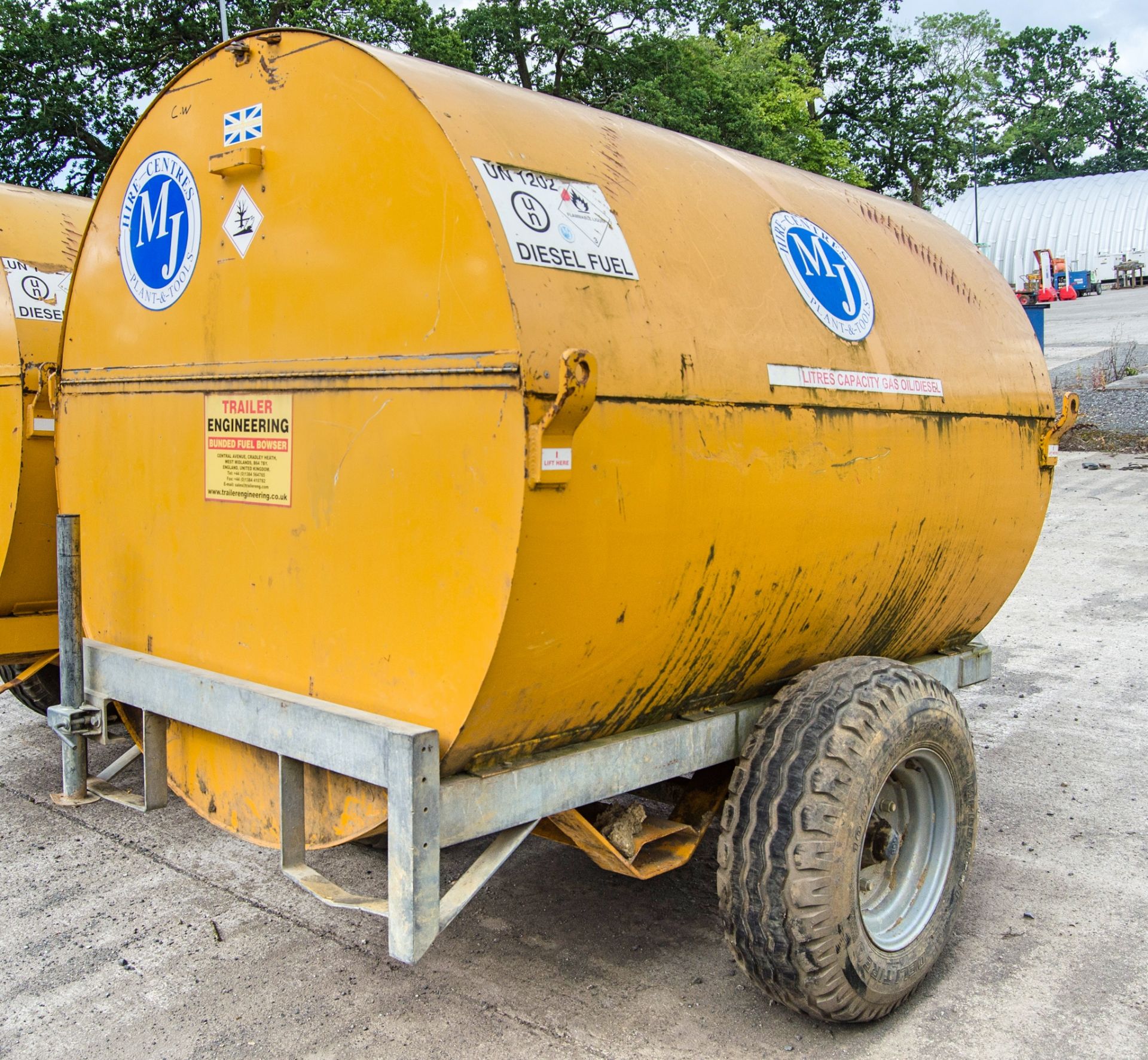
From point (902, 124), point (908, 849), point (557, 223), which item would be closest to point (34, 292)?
point (557, 223)

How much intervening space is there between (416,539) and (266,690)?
0.64m

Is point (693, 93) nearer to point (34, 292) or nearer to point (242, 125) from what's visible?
point (34, 292)

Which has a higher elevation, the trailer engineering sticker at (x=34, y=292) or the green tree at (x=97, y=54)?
the green tree at (x=97, y=54)

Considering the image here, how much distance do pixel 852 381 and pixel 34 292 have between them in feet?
11.1

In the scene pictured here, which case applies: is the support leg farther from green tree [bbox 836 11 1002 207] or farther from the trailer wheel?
green tree [bbox 836 11 1002 207]

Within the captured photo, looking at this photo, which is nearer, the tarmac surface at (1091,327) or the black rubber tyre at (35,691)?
the black rubber tyre at (35,691)

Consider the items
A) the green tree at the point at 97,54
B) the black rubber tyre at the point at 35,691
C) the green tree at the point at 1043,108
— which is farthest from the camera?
the green tree at the point at 1043,108

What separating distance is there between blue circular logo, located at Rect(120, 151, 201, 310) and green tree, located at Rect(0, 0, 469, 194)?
1888 cm

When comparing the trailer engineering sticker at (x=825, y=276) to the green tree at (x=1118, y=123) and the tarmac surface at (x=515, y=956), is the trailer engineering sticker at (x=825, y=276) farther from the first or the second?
the green tree at (x=1118, y=123)

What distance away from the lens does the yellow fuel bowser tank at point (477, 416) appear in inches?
100

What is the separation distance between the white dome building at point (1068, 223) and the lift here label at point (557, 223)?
44.4 meters

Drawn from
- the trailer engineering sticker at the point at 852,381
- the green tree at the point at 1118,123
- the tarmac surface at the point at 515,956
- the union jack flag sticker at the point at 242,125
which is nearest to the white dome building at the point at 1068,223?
the green tree at the point at 1118,123

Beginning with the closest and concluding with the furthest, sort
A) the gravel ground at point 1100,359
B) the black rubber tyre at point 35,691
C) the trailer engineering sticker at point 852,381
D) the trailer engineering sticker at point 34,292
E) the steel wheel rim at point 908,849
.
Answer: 1. the trailer engineering sticker at point 852,381
2. the steel wheel rim at point 908,849
3. the trailer engineering sticker at point 34,292
4. the black rubber tyre at point 35,691
5. the gravel ground at point 1100,359

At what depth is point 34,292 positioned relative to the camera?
469 centimetres
